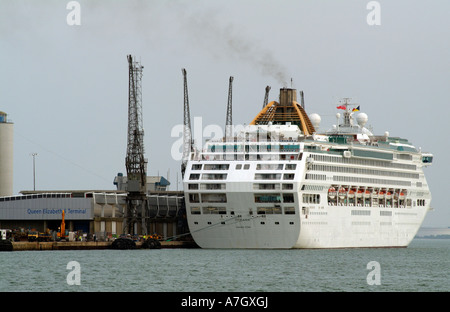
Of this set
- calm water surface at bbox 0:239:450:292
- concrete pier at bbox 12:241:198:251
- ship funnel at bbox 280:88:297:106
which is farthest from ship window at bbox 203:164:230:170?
ship funnel at bbox 280:88:297:106

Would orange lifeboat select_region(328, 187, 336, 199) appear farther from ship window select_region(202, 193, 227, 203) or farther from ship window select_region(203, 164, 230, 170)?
ship window select_region(202, 193, 227, 203)

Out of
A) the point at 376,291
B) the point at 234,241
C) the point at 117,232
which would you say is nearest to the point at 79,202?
the point at 117,232

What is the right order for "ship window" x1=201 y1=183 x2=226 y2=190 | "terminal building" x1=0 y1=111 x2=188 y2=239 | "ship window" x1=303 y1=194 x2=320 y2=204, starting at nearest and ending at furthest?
"ship window" x1=201 y1=183 x2=226 y2=190, "ship window" x1=303 y1=194 x2=320 y2=204, "terminal building" x1=0 y1=111 x2=188 y2=239

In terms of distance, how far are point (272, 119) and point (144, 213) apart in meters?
17.0

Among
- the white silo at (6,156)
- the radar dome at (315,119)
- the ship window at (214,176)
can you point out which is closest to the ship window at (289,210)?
the ship window at (214,176)

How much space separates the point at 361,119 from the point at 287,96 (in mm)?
10776

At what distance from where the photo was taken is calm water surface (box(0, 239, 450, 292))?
70.4 meters

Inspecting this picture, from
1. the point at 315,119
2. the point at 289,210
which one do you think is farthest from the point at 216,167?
the point at 315,119

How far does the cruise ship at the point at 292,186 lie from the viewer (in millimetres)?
103875

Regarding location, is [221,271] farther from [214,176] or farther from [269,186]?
[214,176]

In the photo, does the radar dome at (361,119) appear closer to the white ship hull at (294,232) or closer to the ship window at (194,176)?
the white ship hull at (294,232)

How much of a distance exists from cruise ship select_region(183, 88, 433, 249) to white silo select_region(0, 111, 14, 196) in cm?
4172

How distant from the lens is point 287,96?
123 meters
